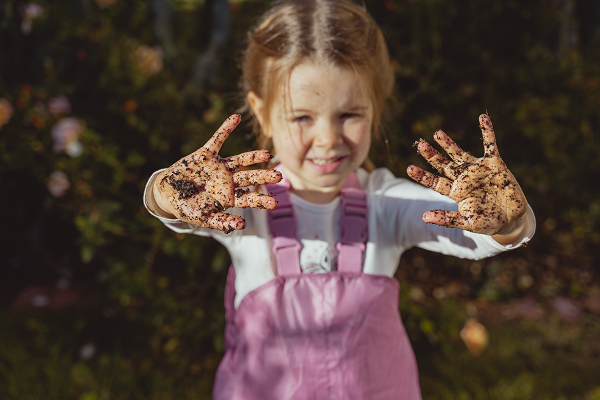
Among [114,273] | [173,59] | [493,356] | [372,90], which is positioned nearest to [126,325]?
[114,273]

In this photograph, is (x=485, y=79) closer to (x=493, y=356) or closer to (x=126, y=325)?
(x=493, y=356)

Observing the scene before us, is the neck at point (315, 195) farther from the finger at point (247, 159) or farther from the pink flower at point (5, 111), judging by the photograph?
the pink flower at point (5, 111)

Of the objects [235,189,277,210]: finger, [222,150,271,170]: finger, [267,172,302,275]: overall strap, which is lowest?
[267,172,302,275]: overall strap

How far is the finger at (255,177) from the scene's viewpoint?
0.86m

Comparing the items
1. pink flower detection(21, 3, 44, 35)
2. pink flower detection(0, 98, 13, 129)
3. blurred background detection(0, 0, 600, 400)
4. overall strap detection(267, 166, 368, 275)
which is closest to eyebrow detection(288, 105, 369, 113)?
overall strap detection(267, 166, 368, 275)

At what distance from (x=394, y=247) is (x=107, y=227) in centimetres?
134

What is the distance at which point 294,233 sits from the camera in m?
1.14

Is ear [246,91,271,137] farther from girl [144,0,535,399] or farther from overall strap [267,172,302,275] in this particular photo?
overall strap [267,172,302,275]

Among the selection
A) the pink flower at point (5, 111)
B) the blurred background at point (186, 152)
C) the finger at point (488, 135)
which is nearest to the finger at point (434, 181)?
the finger at point (488, 135)

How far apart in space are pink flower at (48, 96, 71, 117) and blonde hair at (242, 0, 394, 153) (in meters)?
1.02

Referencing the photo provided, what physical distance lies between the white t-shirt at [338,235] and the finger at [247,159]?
22 cm

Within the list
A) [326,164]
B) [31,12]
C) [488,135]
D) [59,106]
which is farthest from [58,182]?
[488,135]

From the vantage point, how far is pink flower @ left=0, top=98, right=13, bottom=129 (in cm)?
176

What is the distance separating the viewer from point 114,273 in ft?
6.39
